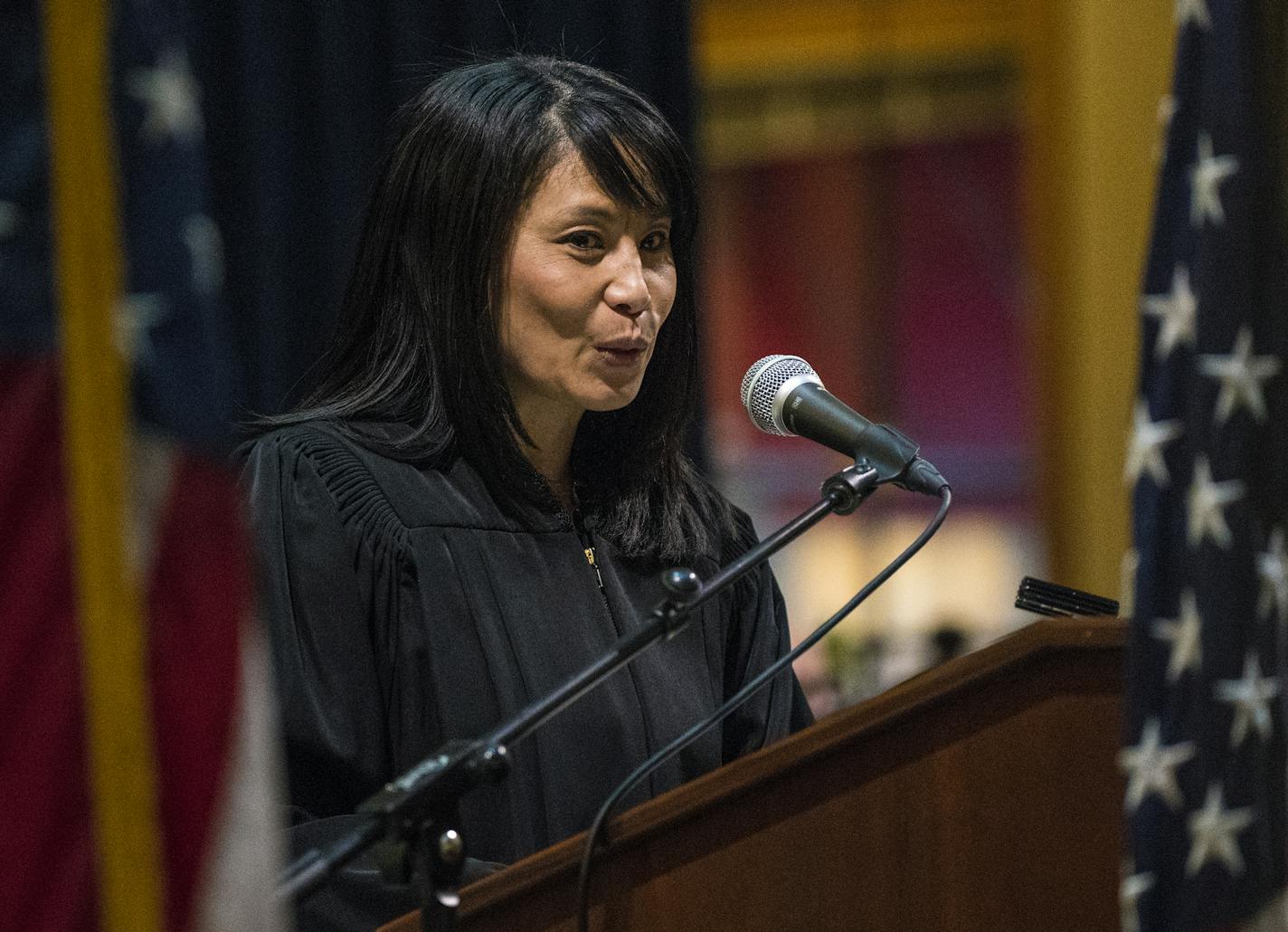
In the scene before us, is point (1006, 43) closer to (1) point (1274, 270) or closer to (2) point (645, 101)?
(2) point (645, 101)

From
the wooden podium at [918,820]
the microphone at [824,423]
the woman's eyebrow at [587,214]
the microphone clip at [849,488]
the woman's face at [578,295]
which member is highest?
the woman's eyebrow at [587,214]

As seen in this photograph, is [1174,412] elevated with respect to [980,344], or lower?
elevated

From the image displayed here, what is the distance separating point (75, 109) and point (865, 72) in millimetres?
4904

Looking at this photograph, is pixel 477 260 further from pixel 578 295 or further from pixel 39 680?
pixel 39 680

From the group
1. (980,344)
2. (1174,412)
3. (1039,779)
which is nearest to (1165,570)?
(1174,412)

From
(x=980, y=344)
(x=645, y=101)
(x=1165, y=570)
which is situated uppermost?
(x=645, y=101)

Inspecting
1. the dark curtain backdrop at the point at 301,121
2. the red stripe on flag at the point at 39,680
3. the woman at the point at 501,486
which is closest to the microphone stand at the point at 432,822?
the red stripe on flag at the point at 39,680

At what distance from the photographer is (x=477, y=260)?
7.20 ft

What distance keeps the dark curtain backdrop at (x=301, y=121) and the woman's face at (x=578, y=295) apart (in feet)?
3.83

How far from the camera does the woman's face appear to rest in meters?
2.16

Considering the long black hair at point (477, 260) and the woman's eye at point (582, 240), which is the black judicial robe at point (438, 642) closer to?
the long black hair at point (477, 260)

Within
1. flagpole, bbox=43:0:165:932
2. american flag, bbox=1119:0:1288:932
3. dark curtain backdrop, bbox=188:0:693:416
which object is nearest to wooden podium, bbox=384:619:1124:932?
american flag, bbox=1119:0:1288:932

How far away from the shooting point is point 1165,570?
60.4 inches

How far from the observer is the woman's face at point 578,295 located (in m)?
2.16
